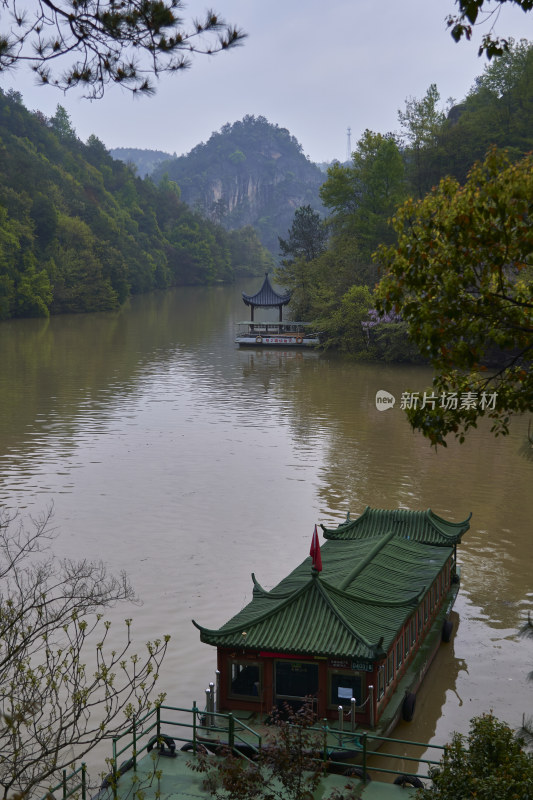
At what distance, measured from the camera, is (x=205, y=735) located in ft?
48.0

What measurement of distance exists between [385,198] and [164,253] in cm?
7577

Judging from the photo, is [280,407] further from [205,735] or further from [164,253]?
[164,253]

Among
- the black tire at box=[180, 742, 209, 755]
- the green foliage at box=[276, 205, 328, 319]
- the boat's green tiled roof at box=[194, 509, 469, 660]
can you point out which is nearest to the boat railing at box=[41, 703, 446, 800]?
the black tire at box=[180, 742, 209, 755]

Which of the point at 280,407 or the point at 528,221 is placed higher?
the point at 528,221

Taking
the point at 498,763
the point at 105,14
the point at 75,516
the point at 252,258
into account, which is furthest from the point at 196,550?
the point at 252,258

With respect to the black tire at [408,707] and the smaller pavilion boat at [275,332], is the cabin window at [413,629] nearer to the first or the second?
the black tire at [408,707]

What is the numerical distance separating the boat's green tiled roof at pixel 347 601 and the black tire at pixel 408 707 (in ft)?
4.85

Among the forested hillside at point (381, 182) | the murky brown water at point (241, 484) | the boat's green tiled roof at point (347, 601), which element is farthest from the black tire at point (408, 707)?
the forested hillside at point (381, 182)

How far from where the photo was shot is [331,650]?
14.6m

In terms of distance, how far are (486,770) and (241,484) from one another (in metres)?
21.5

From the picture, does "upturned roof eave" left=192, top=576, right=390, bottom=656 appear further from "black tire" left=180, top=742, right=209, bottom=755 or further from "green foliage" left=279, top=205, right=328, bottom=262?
"green foliage" left=279, top=205, right=328, bottom=262

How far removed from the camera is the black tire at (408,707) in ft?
52.7

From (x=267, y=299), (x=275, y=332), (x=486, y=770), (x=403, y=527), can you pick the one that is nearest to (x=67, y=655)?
(x=486, y=770)

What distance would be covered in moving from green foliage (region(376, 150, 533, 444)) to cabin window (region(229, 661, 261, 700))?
22.0 ft
